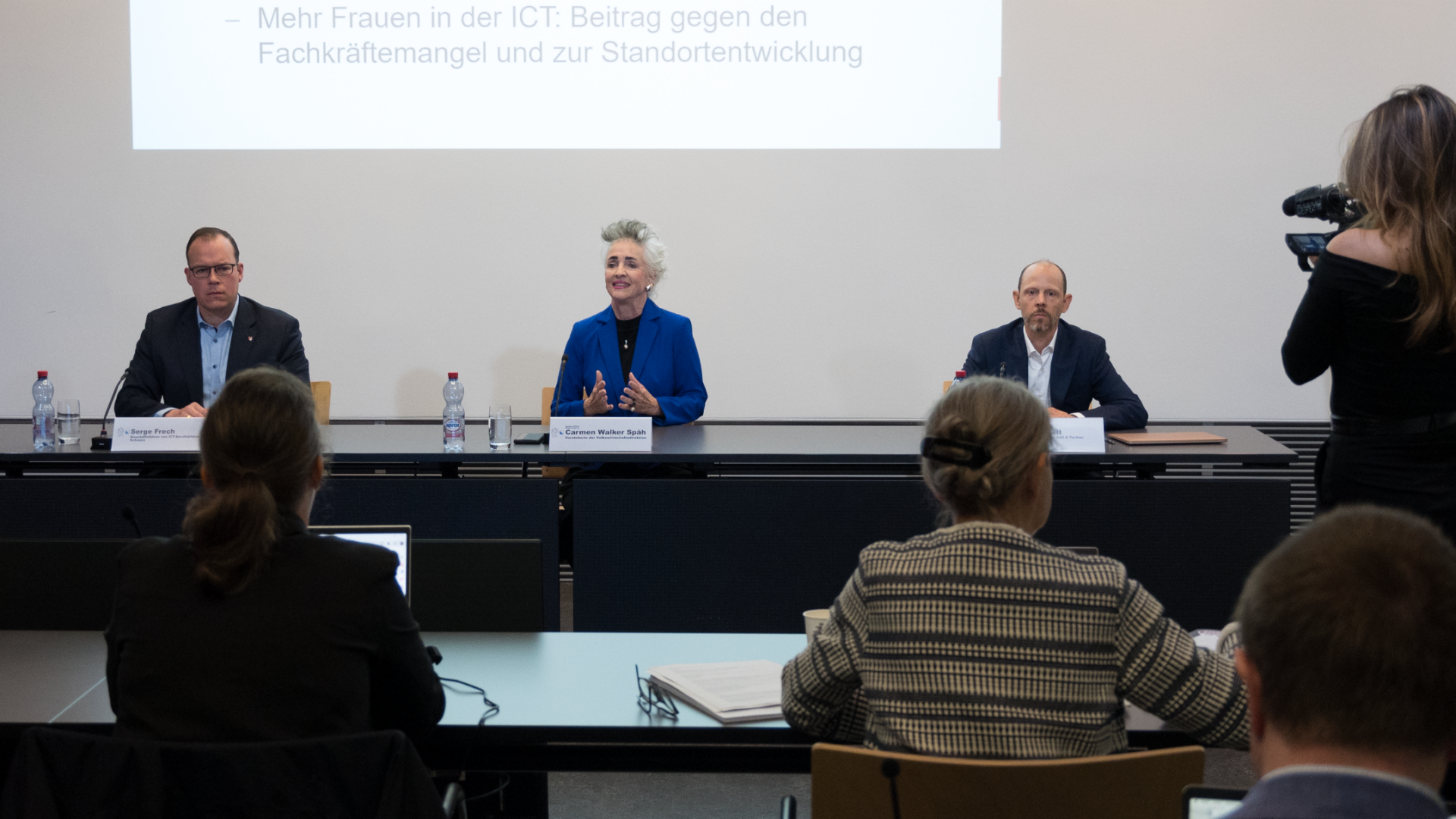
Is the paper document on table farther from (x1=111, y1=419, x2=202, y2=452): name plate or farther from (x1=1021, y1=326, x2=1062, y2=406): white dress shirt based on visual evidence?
(x1=1021, y1=326, x2=1062, y2=406): white dress shirt

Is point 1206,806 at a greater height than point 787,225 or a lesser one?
lesser

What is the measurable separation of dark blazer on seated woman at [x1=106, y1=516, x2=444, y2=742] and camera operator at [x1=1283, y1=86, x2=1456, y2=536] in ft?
4.92

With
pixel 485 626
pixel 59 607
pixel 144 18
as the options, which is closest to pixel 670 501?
pixel 485 626

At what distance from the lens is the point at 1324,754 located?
0.63m

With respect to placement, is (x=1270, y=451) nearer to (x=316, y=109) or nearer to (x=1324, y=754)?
(x=1324, y=754)

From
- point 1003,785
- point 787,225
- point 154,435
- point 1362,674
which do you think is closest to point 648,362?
point 787,225

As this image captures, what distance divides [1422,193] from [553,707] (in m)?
1.51

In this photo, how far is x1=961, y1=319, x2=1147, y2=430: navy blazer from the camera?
3.70m

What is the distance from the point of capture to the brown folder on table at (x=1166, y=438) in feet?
10.6

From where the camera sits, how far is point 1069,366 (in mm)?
3691

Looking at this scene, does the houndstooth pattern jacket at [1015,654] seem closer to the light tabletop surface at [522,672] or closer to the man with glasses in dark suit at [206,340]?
the light tabletop surface at [522,672]

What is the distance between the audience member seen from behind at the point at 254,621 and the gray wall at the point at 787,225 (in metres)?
3.42

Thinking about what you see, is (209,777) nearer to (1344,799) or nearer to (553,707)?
(553,707)

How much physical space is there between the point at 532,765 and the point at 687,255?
333 centimetres
